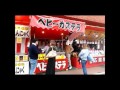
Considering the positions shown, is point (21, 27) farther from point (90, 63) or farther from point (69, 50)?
point (90, 63)

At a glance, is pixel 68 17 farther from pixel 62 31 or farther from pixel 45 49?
pixel 45 49

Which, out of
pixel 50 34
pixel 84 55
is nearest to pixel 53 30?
pixel 50 34

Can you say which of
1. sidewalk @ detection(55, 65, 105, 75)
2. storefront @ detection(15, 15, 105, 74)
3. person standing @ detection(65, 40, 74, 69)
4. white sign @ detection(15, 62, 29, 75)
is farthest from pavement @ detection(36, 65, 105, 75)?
white sign @ detection(15, 62, 29, 75)

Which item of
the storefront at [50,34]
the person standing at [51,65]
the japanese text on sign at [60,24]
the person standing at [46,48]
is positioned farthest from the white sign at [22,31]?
the person standing at [51,65]

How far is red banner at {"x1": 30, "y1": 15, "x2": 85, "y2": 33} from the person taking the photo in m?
6.10

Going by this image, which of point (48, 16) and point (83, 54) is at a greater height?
point (48, 16)

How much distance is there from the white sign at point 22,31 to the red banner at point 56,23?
19 centimetres

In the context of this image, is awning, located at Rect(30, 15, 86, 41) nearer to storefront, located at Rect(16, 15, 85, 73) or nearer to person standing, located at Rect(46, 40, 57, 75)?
storefront, located at Rect(16, 15, 85, 73)

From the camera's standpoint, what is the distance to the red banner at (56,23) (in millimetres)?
6102

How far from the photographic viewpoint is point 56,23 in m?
6.20

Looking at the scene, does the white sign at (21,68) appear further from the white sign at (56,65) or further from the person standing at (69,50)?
the person standing at (69,50)
